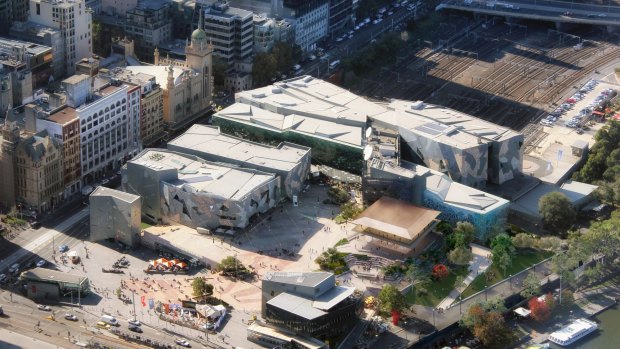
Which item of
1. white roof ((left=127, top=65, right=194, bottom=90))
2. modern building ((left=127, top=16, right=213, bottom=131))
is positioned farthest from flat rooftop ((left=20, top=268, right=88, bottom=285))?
white roof ((left=127, top=65, right=194, bottom=90))

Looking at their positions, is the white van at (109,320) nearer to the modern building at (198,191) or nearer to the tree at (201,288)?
the tree at (201,288)

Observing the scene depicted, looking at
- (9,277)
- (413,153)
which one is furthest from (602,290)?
(9,277)

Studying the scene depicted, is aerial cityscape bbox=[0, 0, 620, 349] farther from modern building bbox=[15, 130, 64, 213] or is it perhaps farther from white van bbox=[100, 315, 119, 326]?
modern building bbox=[15, 130, 64, 213]

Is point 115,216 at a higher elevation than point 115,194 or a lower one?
lower

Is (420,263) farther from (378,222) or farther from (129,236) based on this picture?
(129,236)

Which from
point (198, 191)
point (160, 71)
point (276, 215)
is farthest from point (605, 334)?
point (160, 71)

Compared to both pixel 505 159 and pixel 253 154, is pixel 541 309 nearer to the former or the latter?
pixel 505 159

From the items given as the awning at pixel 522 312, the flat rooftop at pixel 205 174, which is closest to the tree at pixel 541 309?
the awning at pixel 522 312
